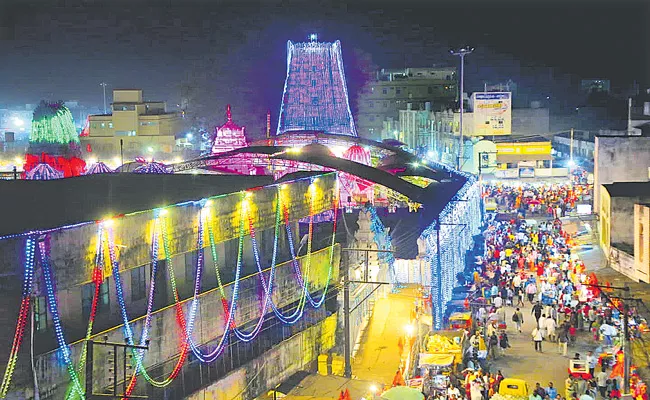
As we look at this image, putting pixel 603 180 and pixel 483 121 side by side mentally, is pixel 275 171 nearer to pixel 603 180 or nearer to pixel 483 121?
pixel 603 180

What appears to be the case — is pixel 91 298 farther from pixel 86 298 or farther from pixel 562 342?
pixel 562 342

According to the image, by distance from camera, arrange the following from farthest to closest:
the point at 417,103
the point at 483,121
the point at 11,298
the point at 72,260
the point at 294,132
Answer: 1. the point at 417,103
2. the point at 483,121
3. the point at 294,132
4. the point at 72,260
5. the point at 11,298

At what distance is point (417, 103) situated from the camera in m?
83.1

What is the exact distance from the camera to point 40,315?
13.3 metres

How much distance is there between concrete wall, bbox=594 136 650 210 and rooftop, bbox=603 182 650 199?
4.39 metres

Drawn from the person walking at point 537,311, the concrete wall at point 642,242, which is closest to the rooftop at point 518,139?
the person walking at point 537,311

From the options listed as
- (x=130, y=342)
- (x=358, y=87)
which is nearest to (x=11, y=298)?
(x=130, y=342)

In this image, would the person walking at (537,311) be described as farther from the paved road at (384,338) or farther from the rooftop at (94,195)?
the rooftop at (94,195)

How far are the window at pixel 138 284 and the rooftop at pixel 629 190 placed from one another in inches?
478

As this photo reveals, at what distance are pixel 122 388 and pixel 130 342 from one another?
0.71m

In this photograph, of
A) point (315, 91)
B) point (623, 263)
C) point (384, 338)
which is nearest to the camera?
point (384, 338)

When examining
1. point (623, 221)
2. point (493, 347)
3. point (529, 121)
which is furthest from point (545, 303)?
point (529, 121)

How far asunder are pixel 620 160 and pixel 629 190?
20.0 feet

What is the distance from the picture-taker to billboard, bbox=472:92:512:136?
5688 cm
